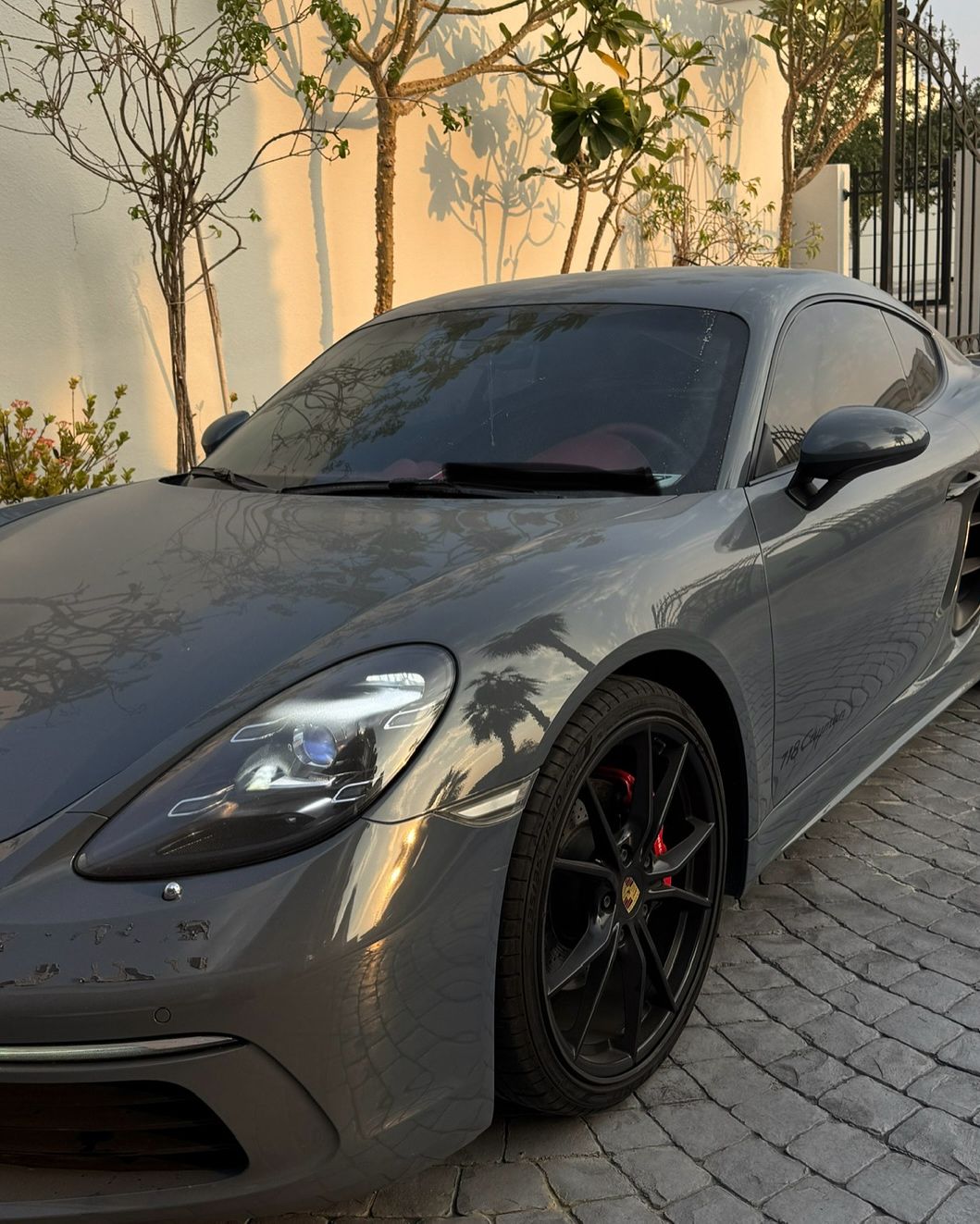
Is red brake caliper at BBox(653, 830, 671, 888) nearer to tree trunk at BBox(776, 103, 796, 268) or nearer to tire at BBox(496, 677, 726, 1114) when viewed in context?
tire at BBox(496, 677, 726, 1114)

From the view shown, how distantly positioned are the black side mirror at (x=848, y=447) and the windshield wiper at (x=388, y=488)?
67 cm

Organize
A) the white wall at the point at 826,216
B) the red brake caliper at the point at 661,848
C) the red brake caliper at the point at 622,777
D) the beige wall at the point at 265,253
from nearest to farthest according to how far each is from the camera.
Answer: the red brake caliper at the point at 622,777, the red brake caliper at the point at 661,848, the beige wall at the point at 265,253, the white wall at the point at 826,216

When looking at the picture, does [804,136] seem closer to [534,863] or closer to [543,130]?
[543,130]

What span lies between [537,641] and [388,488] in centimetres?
88

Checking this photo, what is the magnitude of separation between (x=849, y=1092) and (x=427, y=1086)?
3.05 ft

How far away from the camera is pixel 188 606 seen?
2.15 meters

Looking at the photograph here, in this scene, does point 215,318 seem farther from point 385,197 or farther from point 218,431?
point 218,431

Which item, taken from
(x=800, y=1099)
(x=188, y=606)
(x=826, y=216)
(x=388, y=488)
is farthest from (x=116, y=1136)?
(x=826, y=216)

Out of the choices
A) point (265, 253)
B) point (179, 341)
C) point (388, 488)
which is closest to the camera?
point (388, 488)

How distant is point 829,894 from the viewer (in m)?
3.07

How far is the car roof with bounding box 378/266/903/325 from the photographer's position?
2994 mm

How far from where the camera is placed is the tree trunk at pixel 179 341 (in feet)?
20.0

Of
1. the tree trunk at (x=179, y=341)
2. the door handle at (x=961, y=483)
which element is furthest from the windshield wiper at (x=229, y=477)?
the tree trunk at (x=179, y=341)

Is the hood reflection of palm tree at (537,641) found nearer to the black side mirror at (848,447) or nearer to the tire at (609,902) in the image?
the tire at (609,902)
